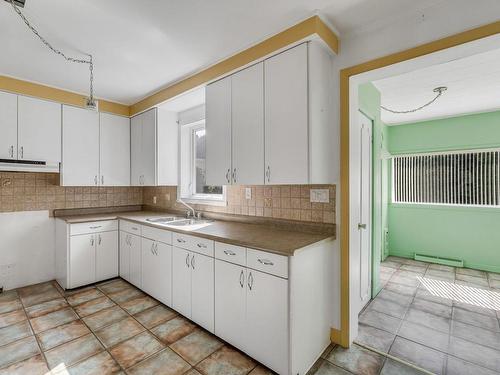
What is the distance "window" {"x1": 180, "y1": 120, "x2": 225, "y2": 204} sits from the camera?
357cm

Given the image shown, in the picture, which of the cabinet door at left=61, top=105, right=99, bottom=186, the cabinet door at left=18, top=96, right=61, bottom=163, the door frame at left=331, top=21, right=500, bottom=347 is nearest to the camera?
the door frame at left=331, top=21, right=500, bottom=347

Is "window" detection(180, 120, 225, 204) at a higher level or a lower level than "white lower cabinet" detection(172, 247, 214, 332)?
higher

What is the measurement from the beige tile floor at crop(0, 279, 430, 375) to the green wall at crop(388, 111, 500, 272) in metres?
3.20

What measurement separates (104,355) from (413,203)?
495 centimetres

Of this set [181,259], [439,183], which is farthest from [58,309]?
[439,183]

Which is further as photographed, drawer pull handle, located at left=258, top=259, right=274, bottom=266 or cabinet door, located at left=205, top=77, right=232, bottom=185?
cabinet door, located at left=205, top=77, right=232, bottom=185

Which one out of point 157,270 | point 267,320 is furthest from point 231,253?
point 157,270

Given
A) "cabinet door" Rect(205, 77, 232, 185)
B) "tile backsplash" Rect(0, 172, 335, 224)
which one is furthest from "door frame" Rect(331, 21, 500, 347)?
"cabinet door" Rect(205, 77, 232, 185)

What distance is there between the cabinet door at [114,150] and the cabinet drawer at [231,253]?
242cm

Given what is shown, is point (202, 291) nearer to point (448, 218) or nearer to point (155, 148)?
point (155, 148)

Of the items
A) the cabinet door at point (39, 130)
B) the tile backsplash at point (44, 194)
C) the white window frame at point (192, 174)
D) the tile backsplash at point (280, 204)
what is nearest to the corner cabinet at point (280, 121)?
the tile backsplash at point (280, 204)

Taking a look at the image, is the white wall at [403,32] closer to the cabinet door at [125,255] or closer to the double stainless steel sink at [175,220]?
the double stainless steel sink at [175,220]

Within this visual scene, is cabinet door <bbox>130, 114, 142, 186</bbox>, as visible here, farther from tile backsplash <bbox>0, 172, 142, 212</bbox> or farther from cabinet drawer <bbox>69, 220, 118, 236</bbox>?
cabinet drawer <bbox>69, 220, 118, 236</bbox>

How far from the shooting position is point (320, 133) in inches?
74.7
